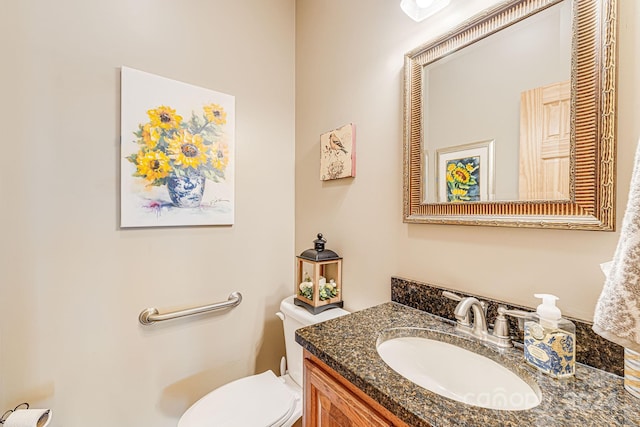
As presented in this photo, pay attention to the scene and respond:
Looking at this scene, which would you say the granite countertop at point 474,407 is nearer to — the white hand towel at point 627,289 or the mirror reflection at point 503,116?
the white hand towel at point 627,289

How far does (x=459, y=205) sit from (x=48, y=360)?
1.59 m

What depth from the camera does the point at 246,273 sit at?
1.47 m

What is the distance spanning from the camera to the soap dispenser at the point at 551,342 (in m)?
0.59

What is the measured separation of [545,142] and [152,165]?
140 centimetres

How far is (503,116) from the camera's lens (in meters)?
0.78

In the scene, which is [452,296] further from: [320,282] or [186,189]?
[186,189]

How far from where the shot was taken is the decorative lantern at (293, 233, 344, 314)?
4.05 ft

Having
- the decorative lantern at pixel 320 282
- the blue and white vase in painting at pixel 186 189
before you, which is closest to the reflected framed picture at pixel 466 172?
the decorative lantern at pixel 320 282

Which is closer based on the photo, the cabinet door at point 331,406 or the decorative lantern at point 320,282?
the cabinet door at point 331,406

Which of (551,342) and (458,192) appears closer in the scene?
(551,342)

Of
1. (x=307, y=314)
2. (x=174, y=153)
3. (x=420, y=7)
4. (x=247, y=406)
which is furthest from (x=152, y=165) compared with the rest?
(x=420, y=7)

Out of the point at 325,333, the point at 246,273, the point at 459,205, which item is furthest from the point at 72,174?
the point at 459,205

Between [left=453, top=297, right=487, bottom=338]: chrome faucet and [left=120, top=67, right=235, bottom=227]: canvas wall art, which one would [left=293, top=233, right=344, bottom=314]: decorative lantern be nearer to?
[left=120, top=67, right=235, bottom=227]: canvas wall art

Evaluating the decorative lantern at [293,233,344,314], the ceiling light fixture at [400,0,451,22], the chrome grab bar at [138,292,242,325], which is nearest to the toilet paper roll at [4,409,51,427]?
the chrome grab bar at [138,292,242,325]
